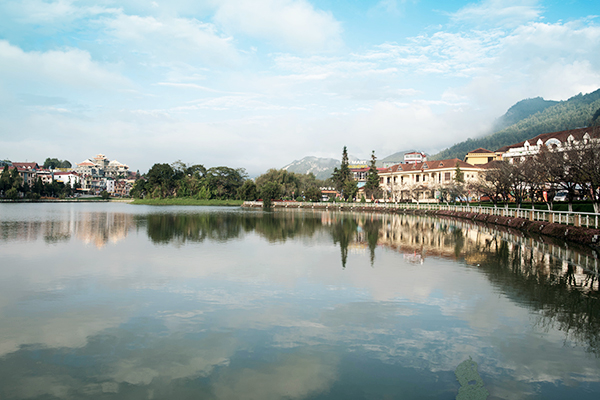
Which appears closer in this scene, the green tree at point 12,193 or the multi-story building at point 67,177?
the green tree at point 12,193

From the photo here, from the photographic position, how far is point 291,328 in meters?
7.93

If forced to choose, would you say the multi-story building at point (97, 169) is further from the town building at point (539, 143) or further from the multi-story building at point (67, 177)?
the town building at point (539, 143)

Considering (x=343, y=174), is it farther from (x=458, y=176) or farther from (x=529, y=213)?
(x=529, y=213)

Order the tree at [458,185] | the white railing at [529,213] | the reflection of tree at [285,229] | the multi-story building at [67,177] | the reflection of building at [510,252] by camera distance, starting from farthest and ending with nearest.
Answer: the multi-story building at [67,177] < the tree at [458,185] < the reflection of tree at [285,229] < the white railing at [529,213] < the reflection of building at [510,252]

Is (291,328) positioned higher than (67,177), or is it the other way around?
(67,177)

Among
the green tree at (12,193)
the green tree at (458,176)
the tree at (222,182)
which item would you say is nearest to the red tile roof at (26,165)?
the green tree at (12,193)

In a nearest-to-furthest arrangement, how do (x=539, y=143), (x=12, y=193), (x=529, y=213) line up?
1. (x=529, y=213)
2. (x=539, y=143)
3. (x=12, y=193)

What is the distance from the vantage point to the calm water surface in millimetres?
5766

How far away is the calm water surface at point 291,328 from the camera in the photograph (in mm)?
5766

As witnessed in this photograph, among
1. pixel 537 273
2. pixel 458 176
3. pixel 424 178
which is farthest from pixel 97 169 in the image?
pixel 537 273

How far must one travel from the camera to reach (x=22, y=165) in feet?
415

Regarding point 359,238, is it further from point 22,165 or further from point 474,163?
point 22,165

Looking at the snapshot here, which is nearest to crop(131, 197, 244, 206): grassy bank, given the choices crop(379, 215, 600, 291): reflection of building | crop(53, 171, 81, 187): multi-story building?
crop(53, 171, 81, 187): multi-story building

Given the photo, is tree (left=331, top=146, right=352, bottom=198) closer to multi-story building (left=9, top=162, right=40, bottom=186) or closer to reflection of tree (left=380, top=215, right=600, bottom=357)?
reflection of tree (left=380, top=215, right=600, bottom=357)
